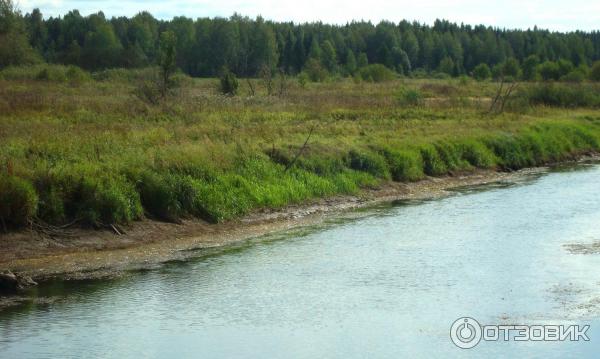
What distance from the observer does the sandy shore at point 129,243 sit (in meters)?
16.0

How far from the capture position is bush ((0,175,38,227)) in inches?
666

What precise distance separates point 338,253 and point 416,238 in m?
2.44

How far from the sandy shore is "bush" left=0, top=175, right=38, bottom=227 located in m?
0.31

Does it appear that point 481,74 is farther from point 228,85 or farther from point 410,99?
point 228,85

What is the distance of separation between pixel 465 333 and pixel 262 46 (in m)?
88.9

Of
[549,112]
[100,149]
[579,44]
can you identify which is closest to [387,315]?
[100,149]

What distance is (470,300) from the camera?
14.0 m

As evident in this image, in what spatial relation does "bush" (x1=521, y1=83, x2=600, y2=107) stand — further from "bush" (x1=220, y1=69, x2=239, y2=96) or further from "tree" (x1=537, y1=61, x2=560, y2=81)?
"tree" (x1=537, y1=61, x2=560, y2=81)

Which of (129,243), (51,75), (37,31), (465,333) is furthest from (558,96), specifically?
(37,31)

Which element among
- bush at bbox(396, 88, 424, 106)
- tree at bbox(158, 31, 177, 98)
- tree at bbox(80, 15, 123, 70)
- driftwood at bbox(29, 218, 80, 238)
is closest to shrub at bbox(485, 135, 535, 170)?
bush at bbox(396, 88, 424, 106)

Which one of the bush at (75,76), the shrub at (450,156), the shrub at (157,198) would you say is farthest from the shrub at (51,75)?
the shrub at (157,198)

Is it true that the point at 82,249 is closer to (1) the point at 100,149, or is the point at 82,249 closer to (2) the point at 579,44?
(1) the point at 100,149

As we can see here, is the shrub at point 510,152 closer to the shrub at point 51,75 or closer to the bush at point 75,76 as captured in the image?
the bush at point 75,76

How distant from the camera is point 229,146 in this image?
23812 millimetres
